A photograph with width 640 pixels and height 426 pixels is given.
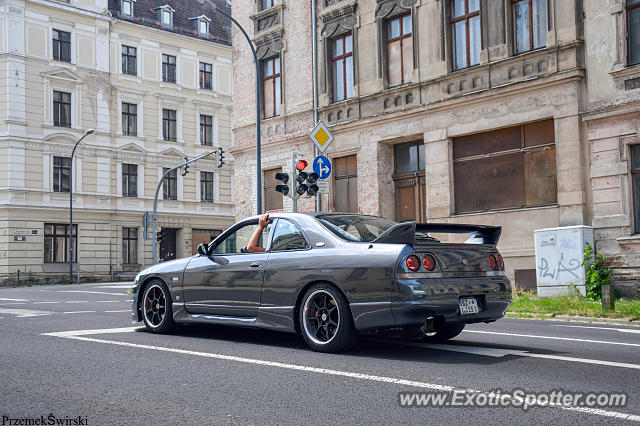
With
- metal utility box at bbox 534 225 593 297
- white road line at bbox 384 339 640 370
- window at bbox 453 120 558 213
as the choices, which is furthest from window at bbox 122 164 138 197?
white road line at bbox 384 339 640 370

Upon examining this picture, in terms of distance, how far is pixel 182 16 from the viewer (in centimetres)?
5097

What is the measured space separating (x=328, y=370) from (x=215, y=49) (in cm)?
4748

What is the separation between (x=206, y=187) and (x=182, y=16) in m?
11.9

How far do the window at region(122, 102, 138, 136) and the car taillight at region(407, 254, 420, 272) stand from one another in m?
41.4

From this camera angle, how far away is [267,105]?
26.9 meters

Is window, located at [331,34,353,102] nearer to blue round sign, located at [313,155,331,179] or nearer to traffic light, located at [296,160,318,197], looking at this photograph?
blue round sign, located at [313,155,331,179]

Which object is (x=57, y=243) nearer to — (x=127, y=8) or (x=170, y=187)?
(x=170, y=187)

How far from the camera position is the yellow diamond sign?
57.7 ft

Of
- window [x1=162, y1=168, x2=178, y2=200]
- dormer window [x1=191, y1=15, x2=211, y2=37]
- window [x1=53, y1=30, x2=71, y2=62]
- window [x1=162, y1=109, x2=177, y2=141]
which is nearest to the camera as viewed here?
window [x1=53, y1=30, x2=71, y2=62]

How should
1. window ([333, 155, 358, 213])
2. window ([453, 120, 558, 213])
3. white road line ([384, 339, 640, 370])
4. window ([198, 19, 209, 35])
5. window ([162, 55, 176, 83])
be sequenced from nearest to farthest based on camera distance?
1. white road line ([384, 339, 640, 370])
2. window ([453, 120, 558, 213])
3. window ([333, 155, 358, 213])
4. window ([162, 55, 176, 83])
5. window ([198, 19, 209, 35])

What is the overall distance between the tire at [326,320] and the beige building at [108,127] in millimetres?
35977

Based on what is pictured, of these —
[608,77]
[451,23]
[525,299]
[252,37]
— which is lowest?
[525,299]

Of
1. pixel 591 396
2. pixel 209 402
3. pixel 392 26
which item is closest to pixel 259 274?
pixel 209 402

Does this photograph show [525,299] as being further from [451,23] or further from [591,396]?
[591,396]
